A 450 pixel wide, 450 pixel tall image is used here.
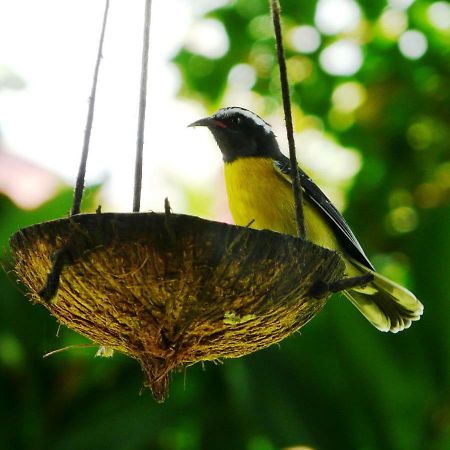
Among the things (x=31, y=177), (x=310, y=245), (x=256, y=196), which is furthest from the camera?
(x=31, y=177)

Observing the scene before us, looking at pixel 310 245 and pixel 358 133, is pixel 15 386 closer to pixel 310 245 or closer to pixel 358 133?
pixel 358 133

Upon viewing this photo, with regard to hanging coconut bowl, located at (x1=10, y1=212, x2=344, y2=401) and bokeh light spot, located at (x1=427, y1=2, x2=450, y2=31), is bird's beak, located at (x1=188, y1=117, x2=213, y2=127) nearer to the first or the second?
hanging coconut bowl, located at (x1=10, y1=212, x2=344, y2=401)

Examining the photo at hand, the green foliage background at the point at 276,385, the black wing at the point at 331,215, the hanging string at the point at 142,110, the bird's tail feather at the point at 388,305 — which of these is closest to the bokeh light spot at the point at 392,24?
the green foliage background at the point at 276,385

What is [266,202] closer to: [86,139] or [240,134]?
[240,134]

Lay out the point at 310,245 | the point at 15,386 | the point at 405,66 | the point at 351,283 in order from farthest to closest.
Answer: the point at 405,66 < the point at 15,386 < the point at 351,283 < the point at 310,245

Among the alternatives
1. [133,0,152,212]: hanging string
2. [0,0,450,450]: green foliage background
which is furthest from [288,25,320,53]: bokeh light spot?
[133,0,152,212]: hanging string

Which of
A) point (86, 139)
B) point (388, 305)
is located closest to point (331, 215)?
point (388, 305)

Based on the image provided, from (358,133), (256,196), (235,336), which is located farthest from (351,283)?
(358,133)
